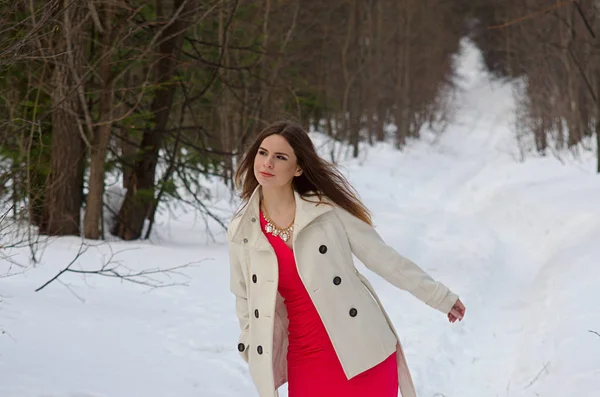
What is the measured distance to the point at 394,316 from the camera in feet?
23.4

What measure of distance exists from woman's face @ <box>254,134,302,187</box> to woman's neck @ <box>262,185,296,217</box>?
5 cm

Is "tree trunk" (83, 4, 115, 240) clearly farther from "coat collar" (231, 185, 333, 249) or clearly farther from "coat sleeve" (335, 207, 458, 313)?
"coat sleeve" (335, 207, 458, 313)

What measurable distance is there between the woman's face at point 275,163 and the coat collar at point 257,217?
100 mm

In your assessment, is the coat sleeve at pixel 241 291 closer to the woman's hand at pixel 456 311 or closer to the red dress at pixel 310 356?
the red dress at pixel 310 356

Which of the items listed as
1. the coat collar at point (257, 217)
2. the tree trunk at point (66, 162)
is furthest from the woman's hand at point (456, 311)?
the tree trunk at point (66, 162)

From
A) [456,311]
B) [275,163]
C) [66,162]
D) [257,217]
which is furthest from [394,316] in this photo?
[275,163]

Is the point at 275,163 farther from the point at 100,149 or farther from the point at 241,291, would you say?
the point at 100,149

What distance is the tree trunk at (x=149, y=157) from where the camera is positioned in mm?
9570

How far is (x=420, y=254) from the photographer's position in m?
10.8

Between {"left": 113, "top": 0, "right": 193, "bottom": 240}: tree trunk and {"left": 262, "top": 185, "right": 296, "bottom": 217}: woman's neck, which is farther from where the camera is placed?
{"left": 113, "top": 0, "right": 193, "bottom": 240}: tree trunk

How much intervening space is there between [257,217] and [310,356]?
24.5 inches

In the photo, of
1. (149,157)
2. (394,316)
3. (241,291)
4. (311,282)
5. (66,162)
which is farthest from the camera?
(149,157)

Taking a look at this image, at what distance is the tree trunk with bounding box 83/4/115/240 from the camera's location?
330 inches

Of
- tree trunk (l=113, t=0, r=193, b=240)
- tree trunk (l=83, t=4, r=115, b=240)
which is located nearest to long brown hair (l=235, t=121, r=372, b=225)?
tree trunk (l=83, t=4, r=115, b=240)
